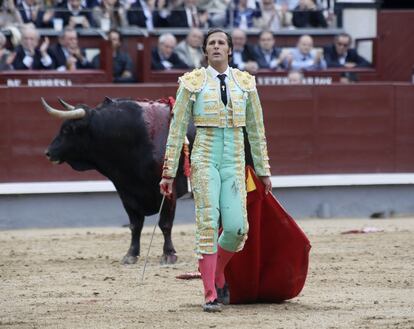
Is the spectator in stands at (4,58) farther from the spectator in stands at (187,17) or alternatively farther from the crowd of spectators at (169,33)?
the spectator in stands at (187,17)

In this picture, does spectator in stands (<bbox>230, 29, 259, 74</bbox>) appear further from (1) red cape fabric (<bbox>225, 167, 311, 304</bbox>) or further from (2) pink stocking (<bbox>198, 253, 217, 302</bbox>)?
(2) pink stocking (<bbox>198, 253, 217, 302</bbox>)

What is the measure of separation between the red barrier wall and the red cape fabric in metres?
5.23

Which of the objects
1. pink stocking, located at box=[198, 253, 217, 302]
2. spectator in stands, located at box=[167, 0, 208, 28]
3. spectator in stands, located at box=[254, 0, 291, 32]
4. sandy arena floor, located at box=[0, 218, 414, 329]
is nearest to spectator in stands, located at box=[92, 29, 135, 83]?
spectator in stands, located at box=[167, 0, 208, 28]

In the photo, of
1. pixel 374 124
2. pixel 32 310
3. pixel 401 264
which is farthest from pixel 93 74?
pixel 32 310

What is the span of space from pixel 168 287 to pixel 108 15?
5933 millimetres

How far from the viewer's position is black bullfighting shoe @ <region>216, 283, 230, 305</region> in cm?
691

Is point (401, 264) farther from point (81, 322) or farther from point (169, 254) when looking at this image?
point (81, 322)

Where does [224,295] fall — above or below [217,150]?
below

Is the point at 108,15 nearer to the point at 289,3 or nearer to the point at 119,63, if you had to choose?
the point at 119,63

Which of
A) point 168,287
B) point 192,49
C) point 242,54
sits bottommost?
point 168,287

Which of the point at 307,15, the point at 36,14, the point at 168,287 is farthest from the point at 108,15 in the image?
the point at 168,287

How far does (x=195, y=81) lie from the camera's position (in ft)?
21.7

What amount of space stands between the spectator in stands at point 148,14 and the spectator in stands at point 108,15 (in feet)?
0.48

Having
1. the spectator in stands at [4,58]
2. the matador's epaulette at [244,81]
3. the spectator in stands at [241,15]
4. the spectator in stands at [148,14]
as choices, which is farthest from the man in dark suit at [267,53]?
the matador's epaulette at [244,81]
